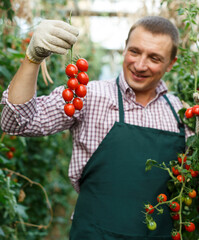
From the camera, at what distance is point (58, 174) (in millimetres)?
3230

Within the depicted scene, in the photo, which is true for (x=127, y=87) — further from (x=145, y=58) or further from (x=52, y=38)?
(x=52, y=38)


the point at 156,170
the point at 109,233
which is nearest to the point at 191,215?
the point at 156,170

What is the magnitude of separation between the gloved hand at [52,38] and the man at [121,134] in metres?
0.14

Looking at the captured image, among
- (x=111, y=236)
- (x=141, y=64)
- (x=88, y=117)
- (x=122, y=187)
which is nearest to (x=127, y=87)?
(x=141, y=64)

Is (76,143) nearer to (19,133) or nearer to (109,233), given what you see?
(19,133)

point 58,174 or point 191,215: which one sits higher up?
point 191,215

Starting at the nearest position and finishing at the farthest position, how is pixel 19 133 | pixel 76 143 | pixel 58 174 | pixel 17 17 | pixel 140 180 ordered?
pixel 19 133, pixel 140 180, pixel 76 143, pixel 17 17, pixel 58 174

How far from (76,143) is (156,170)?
37 cm

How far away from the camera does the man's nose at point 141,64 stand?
1.29 metres

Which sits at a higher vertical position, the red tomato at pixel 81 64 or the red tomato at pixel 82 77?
the red tomato at pixel 81 64

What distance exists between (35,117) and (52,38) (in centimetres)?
33

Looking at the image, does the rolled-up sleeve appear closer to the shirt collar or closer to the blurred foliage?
the blurred foliage

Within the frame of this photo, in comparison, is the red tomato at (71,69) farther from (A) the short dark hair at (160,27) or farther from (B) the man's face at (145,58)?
(A) the short dark hair at (160,27)

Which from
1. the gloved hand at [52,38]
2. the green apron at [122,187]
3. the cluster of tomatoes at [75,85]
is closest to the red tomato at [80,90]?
the cluster of tomatoes at [75,85]
